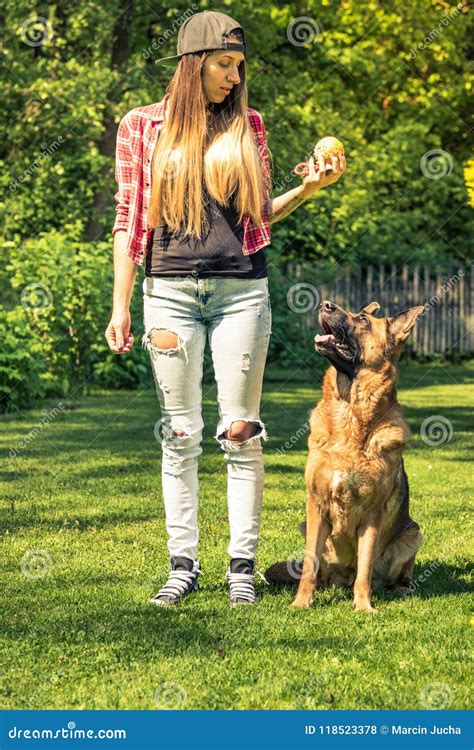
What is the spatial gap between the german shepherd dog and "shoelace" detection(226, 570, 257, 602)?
0.21 meters

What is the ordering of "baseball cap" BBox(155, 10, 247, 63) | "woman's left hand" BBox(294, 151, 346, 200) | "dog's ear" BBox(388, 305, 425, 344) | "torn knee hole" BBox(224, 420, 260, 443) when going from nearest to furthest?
"baseball cap" BBox(155, 10, 247, 63)
"woman's left hand" BBox(294, 151, 346, 200)
"torn knee hole" BBox(224, 420, 260, 443)
"dog's ear" BBox(388, 305, 425, 344)

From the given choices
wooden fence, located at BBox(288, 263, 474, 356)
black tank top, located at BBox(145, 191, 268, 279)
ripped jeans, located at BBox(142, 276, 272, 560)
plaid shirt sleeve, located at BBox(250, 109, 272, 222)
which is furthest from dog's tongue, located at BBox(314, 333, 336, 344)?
wooden fence, located at BBox(288, 263, 474, 356)

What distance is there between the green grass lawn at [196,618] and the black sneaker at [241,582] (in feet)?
0.24

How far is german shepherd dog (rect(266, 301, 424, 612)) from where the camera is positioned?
4.95 meters

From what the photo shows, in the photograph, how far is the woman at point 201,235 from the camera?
454cm

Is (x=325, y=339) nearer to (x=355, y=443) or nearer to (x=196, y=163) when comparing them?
(x=355, y=443)

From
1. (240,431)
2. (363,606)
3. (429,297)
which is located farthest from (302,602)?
(429,297)

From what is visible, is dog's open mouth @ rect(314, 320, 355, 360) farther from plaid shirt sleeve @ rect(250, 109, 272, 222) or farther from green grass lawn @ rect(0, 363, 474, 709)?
green grass lawn @ rect(0, 363, 474, 709)

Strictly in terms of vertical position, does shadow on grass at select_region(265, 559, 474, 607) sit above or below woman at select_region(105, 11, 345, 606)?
below

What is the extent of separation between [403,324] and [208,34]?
4.95 feet

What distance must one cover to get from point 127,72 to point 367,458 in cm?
1432

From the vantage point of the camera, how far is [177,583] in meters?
4.95

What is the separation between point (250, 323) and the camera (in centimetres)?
463

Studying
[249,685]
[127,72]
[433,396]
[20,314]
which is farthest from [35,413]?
[249,685]
